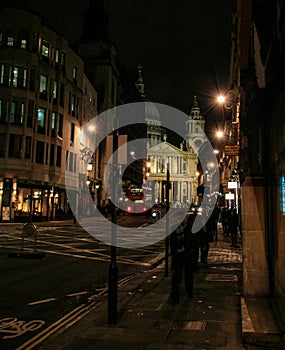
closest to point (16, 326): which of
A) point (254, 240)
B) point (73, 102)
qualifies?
point (254, 240)

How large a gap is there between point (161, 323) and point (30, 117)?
36420mm

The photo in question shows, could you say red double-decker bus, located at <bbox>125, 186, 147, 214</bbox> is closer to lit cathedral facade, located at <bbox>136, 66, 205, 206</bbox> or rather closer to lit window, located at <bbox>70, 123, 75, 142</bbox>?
lit window, located at <bbox>70, 123, 75, 142</bbox>

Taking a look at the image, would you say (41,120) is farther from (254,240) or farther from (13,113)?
(254,240)

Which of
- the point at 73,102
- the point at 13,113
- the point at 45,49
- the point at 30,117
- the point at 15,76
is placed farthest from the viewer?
the point at 73,102

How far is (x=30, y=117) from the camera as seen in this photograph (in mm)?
40469

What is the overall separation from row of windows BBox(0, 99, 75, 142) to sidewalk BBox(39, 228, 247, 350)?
105ft

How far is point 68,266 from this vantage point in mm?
14055

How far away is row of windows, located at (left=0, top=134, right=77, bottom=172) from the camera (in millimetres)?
38778

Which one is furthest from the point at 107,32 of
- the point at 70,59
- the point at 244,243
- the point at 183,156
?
the point at 183,156

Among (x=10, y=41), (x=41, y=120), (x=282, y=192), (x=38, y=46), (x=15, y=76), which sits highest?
(x=38, y=46)

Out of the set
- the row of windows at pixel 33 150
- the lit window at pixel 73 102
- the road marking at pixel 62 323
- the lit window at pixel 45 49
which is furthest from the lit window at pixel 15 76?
the road marking at pixel 62 323

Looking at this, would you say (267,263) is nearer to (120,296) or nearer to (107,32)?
(120,296)

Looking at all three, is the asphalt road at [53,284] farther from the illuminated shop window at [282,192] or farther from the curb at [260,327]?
the illuminated shop window at [282,192]

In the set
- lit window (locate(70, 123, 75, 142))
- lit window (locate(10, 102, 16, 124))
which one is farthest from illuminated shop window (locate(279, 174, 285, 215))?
lit window (locate(70, 123, 75, 142))
